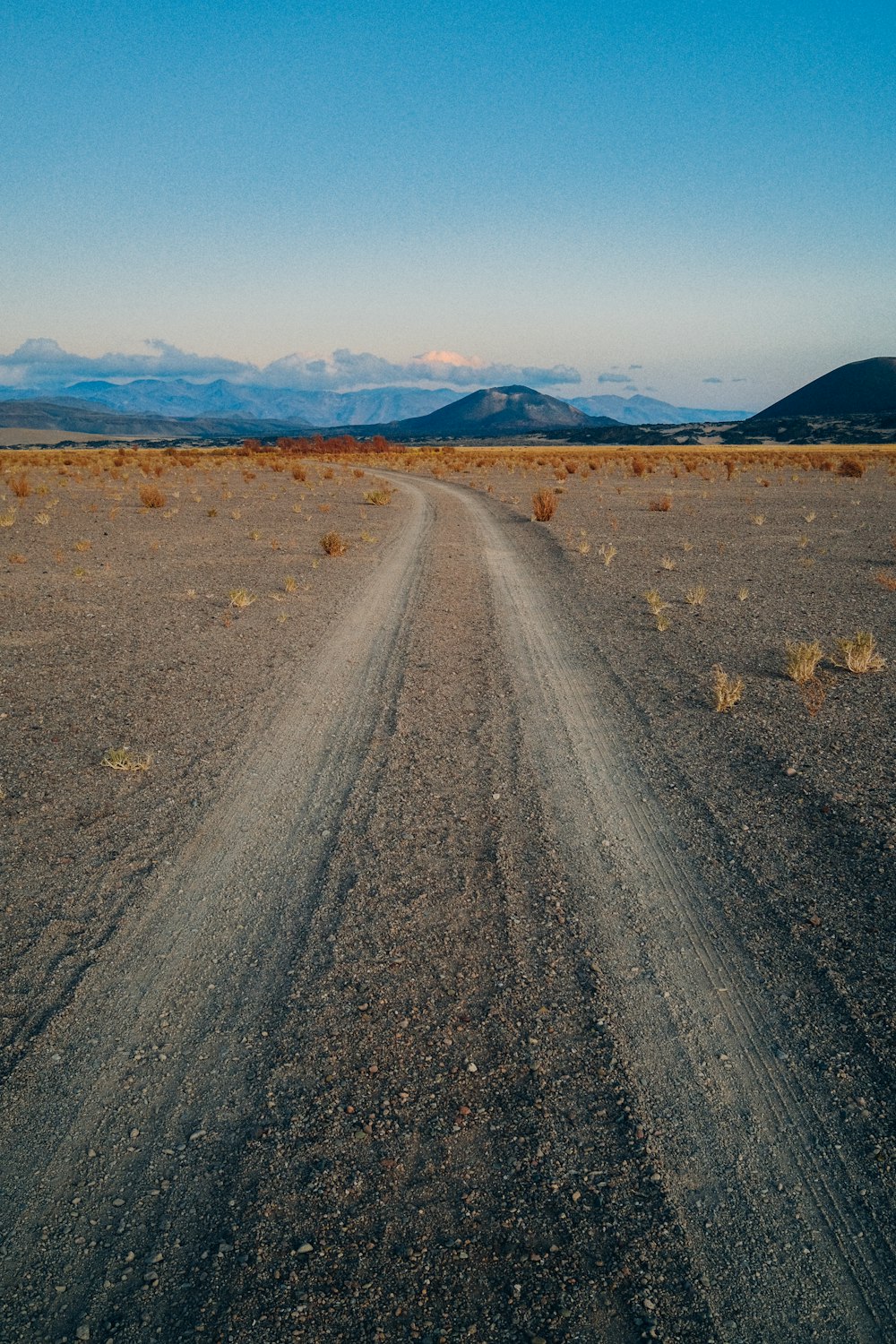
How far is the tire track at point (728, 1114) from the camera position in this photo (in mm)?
2537

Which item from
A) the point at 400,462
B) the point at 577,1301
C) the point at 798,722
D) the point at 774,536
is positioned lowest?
the point at 577,1301

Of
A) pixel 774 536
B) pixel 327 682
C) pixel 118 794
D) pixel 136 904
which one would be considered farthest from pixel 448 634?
pixel 774 536

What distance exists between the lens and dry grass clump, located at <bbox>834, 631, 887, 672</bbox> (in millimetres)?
9156

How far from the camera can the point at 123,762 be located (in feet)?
21.3

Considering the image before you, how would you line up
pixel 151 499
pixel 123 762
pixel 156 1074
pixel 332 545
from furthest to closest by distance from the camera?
pixel 151 499 → pixel 332 545 → pixel 123 762 → pixel 156 1074

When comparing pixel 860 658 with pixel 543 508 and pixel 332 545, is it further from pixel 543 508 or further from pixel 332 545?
pixel 543 508

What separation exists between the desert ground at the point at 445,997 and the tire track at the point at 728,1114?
0.05 feet

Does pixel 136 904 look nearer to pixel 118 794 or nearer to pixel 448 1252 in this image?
pixel 118 794

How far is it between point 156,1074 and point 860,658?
9.08 meters

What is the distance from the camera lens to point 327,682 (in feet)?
29.2

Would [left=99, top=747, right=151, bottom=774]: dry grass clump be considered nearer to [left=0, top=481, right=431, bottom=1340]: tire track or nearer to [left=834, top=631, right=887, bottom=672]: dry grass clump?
[left=0, top=481, right=431, bottom=1340]: tire track

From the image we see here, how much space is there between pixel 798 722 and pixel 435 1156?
6261mm

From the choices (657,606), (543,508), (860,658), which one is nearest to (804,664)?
(860,658)

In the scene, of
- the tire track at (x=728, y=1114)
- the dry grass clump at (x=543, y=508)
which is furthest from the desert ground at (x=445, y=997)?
the dry grass clump at (x=543, y=508)
